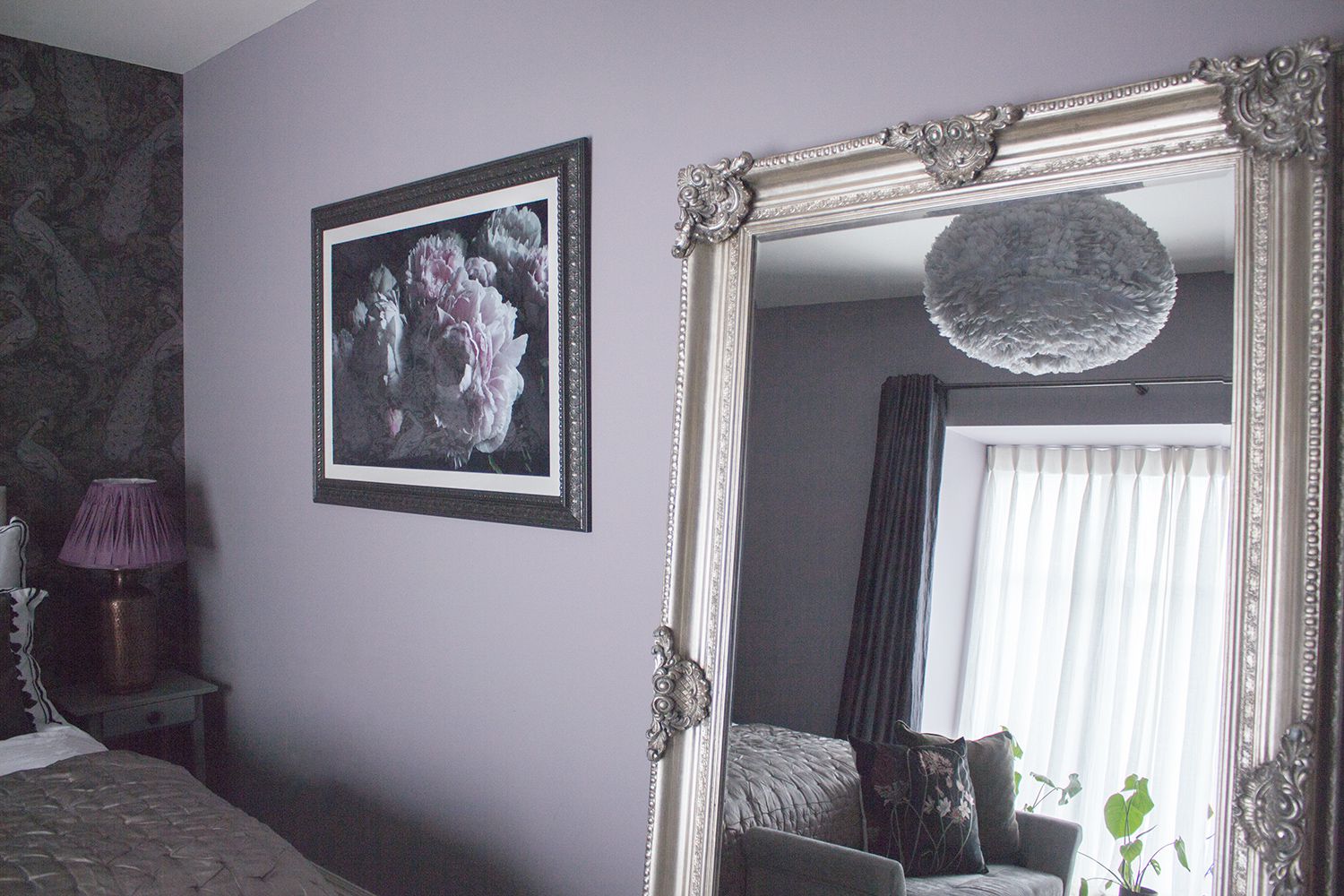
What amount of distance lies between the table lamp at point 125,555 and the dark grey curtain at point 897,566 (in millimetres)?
2330

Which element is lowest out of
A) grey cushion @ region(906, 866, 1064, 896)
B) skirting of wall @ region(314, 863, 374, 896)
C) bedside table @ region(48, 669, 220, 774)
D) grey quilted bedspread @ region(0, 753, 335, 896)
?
skirting of wall @ region(314, 863, 374, 896)

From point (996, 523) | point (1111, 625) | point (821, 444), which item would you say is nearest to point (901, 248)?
point (821, 444)

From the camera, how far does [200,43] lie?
305 centimetres

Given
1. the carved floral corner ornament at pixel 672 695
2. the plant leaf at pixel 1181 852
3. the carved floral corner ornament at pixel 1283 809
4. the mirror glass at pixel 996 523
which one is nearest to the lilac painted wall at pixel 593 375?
the carved floral corner ornament at pixel 672 695

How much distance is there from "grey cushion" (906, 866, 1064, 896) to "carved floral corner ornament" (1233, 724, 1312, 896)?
24 centimetres

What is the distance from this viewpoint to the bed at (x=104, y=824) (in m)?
1.66

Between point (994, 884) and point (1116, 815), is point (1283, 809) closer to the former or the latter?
point (1116, 815)

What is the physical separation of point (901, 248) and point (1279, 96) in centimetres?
51

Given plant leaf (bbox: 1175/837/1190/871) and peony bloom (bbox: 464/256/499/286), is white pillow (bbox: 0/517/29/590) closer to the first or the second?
peony bloom (bbox: 464/256/499/286)

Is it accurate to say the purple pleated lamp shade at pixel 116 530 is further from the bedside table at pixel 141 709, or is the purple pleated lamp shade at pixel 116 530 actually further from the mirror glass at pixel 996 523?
the mirror glass at pixel 996 523

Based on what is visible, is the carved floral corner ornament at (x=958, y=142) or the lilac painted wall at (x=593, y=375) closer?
the carved floral corner ornament at (x=958, y=142)

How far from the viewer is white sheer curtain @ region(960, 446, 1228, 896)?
1.20 m

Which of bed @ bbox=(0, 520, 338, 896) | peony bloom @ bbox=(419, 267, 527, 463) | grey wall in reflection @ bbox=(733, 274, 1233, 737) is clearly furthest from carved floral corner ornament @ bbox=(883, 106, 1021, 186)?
bed @ bbox=(0, 520, 338, 896)

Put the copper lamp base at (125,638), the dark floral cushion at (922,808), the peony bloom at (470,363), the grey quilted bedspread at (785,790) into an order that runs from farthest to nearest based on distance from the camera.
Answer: the copper lamp base at (125,638), the peony bloom at (470,363), the grey quilted bedspread at (785,790), the dark floral cushion at (922,808)
